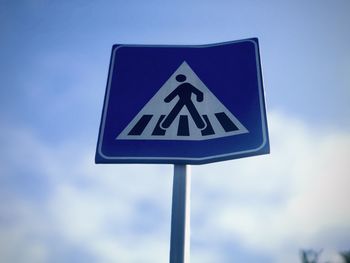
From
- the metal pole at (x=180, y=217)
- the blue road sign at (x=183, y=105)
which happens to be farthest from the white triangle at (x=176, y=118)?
the metal pole at (x=180, y=217)

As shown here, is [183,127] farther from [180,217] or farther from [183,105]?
[180,217]

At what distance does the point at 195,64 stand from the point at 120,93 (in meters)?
0.40

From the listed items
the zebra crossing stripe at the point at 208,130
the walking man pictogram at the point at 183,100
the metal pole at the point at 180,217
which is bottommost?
the metal pole at the point at 180,217

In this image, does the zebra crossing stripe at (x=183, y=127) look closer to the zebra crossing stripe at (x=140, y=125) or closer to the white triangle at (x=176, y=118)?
the white triangle at (x=176, y=118)

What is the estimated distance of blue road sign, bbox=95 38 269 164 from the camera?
3.71 ft

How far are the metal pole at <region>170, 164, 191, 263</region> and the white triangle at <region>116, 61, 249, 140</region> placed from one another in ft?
0.51

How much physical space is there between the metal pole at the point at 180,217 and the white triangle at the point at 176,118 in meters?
0.16

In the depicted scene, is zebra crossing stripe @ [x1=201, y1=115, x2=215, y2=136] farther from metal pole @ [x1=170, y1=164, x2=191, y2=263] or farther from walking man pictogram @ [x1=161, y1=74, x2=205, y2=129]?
A: metal pole @ [x1=170, y1=164, x2=191, y2=263]

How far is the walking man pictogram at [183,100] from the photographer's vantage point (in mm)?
1200

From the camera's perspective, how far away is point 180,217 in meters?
1.02

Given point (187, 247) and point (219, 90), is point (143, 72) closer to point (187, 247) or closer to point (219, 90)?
point (219, 90)

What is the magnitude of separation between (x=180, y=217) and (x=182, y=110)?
46 cm

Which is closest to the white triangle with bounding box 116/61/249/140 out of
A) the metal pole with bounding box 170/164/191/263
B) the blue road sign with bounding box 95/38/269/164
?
the blue road sign with bounding box 95/38/269/164

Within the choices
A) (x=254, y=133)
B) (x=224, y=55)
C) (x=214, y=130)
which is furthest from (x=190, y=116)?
(x=224, y=55)
